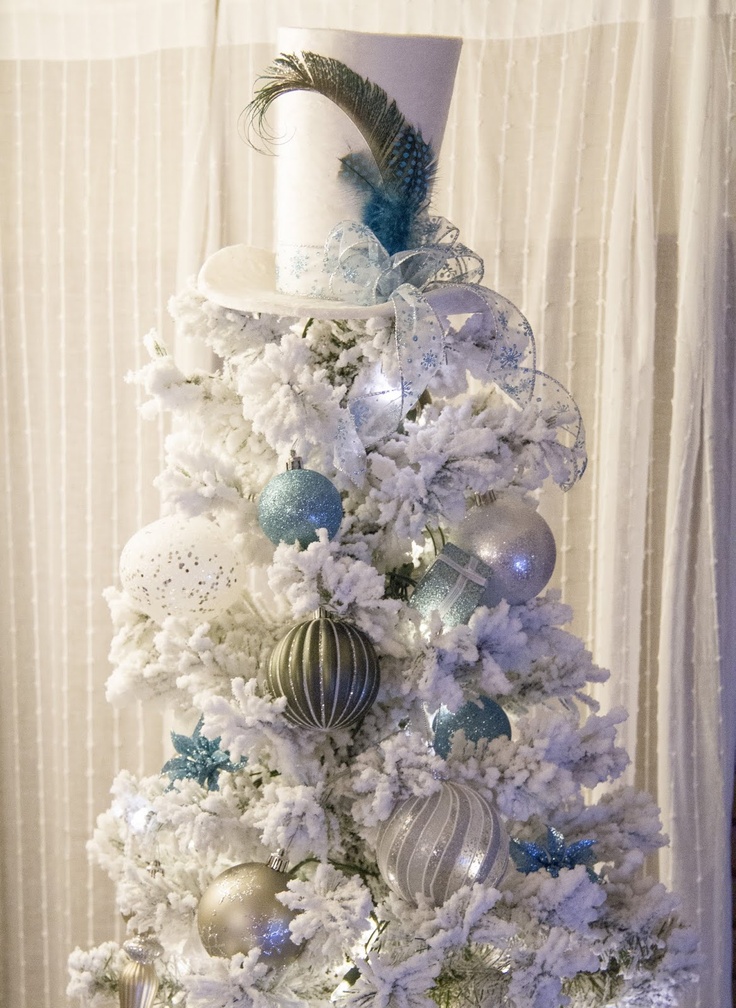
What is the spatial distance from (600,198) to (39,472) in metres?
1.08

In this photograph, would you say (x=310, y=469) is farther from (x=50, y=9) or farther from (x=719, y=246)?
(x=50, y=9)

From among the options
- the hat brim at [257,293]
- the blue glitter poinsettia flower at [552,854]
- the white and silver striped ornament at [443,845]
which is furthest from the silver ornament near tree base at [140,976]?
the hat brim at [257,293]

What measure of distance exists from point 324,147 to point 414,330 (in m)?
0.23

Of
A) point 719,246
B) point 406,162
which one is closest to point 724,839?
point 719,246

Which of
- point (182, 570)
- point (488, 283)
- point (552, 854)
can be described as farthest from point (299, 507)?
point (488, 283)

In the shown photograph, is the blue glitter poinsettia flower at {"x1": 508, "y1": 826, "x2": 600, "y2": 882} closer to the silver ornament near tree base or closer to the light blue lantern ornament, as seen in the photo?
the light blue lantern ornament

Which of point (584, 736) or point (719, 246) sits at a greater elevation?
point (719, 246)

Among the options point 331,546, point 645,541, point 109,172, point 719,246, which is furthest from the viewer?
point 109,172

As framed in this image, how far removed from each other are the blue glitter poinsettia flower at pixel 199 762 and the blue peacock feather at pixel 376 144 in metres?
0.58

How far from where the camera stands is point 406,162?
1.10 meters

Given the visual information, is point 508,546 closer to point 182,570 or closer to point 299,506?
point 299,506

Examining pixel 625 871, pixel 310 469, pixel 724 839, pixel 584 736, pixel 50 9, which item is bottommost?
pixel 724 839

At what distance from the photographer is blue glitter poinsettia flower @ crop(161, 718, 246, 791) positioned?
45.3 inches

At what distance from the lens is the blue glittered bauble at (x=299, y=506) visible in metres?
1.04
